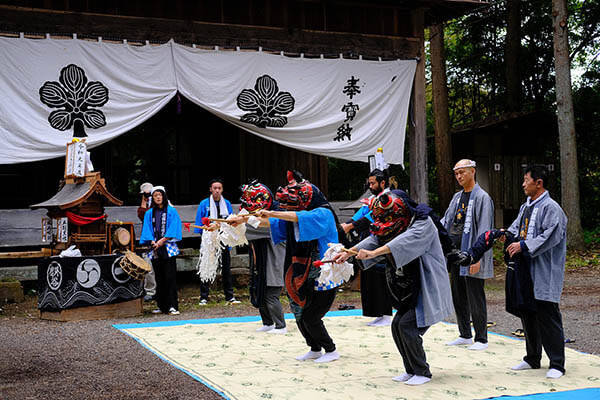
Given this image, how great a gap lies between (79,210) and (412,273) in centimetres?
523

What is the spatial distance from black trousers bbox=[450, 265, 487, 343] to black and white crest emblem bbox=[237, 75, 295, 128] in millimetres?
4872

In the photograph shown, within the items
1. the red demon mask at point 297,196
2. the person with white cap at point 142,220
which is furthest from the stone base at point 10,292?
the red demon mask at point 297,196

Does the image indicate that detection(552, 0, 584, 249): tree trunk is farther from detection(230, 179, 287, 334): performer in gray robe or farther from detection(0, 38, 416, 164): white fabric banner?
detection(230, 179, 287, 334): performer in gray robe

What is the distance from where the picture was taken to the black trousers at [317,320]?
5.99 metres

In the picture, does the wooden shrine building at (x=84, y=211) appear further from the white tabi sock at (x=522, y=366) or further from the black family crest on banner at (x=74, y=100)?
the white tabi sock at (x=522, y=366)

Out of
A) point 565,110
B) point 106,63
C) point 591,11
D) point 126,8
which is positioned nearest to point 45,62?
point 106,63

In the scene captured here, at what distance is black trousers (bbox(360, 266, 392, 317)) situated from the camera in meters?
8.45

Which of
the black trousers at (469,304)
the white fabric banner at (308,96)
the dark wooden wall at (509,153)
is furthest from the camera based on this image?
the dark wooden wall at (509,153)

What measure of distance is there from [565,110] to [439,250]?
A: 1155cm

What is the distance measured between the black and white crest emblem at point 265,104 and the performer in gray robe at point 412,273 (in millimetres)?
5971

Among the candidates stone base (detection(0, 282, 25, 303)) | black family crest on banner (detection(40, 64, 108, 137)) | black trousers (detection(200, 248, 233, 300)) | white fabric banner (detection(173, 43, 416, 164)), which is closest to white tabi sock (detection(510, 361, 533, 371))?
black trousers (detection(200, 248, 233, 300))

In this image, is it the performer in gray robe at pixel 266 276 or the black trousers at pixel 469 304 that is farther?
the performer in gray robe at pixel 266 276

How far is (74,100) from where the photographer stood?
33.2 ft

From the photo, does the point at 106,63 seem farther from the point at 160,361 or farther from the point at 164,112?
the point at 160,361
